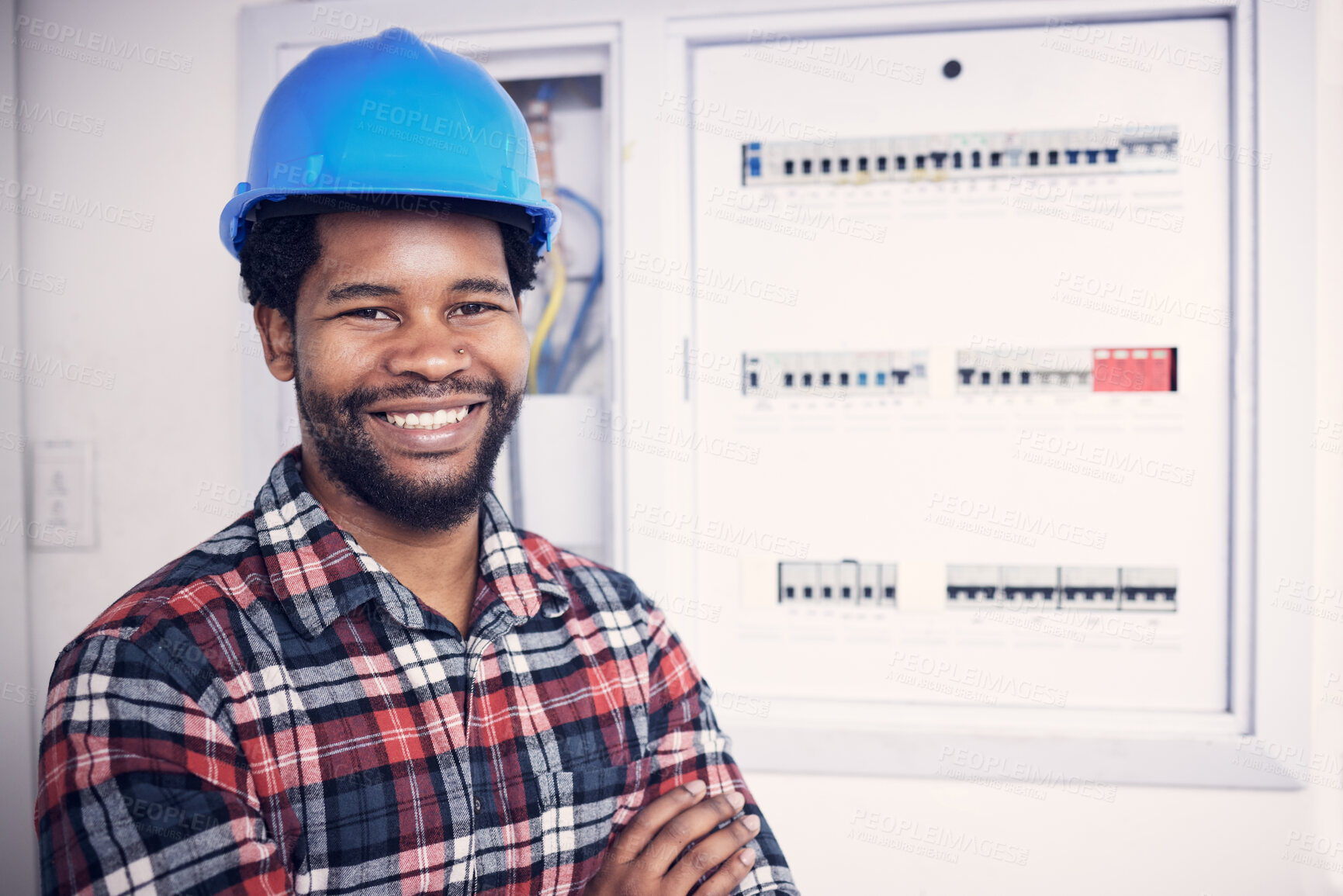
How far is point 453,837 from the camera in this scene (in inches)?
29.1

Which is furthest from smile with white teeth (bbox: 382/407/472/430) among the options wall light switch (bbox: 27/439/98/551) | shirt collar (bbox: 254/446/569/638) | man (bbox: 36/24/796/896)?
wall light switch (bbox: 27/439/98/551)

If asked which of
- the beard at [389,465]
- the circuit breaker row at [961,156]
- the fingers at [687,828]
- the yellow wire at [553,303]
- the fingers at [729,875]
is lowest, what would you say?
the fingers at [729,875]

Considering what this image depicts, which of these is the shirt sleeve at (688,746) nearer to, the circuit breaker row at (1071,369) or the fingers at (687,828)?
the fingers at (687,828)

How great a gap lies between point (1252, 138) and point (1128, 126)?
7.0 inches

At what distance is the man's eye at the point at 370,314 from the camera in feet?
2.67

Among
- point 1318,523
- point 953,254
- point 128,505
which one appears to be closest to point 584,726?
point 953,254

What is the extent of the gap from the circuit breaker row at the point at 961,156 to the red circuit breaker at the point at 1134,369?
0.29 m

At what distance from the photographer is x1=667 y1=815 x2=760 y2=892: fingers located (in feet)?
2.69

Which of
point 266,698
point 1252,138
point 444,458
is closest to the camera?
point 266,698

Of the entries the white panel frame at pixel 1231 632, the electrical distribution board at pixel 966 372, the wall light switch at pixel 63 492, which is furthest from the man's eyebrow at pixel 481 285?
the wall light switch at pixel 63 492

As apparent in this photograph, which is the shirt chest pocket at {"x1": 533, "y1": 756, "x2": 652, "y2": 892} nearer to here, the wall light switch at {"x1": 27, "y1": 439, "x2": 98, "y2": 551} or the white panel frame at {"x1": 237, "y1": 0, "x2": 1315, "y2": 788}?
the white panel frame at {"x1": 237, "y1": 0, "x2": 1315, "y2": 788}

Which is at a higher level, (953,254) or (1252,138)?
(1252,138)

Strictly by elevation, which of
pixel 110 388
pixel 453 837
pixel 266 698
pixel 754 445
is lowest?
pixel 453 837

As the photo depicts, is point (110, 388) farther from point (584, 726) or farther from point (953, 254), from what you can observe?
point (953, 254)
